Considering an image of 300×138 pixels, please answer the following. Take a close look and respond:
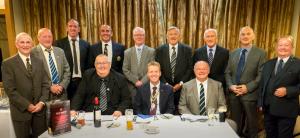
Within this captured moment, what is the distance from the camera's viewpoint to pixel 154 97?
296 centimetres

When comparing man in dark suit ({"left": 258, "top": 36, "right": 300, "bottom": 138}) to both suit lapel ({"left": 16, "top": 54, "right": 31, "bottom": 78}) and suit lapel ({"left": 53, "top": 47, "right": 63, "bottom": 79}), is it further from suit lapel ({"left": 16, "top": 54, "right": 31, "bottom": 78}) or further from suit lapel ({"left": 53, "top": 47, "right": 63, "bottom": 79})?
suit lapel ({"left": 16, "top": 54, "right": 31, "bottom": 78})

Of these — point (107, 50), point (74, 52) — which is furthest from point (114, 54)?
point (74, 52)

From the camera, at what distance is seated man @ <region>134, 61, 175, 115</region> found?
116 inches

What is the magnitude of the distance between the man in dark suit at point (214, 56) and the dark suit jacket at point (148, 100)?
84 centimetres

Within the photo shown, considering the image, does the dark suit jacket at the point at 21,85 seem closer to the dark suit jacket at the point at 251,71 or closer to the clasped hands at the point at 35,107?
the clasped hands at the point at 35,107

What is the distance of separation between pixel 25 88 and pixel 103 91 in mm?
822

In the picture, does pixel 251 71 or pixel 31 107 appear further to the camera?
pixel 251 71

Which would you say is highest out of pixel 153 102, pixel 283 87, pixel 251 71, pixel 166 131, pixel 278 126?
pixel 251 71

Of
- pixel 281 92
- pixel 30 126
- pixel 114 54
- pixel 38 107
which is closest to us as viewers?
pixel 281 92

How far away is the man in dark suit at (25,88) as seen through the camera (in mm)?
2945

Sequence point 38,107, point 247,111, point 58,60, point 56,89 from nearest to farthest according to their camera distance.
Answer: point 38,107 → point 56,89 → point 58,60 → point 247,111

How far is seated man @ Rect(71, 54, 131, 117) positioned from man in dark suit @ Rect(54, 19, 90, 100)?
747 mm

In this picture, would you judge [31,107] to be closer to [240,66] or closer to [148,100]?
[148,100]

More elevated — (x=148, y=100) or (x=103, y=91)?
(x=103, y=91)
